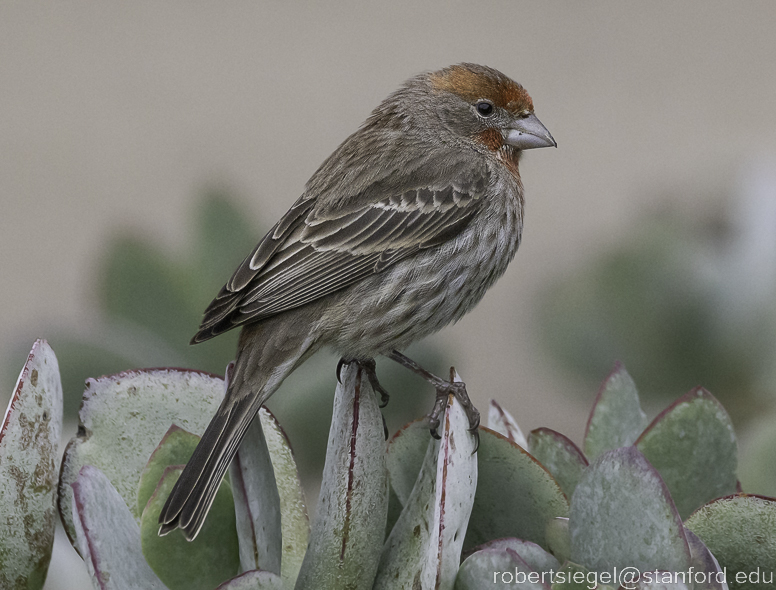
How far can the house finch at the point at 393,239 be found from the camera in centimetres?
169

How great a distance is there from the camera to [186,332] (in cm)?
174

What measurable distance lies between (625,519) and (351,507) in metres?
0.29

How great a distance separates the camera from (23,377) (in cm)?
104

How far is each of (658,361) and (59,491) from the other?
1.10 meters

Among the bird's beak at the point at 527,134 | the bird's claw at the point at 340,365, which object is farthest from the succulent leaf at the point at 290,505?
the bird's beak at the point at 527,134

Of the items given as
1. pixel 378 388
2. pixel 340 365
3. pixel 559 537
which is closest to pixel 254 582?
pixel 559 537

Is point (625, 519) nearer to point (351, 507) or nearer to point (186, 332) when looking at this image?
point (351, 507)

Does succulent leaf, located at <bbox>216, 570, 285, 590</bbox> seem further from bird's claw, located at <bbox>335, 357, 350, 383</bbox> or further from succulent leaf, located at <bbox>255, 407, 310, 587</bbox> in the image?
bird's claw, located at <bbox>335, 357, 350, 383</bbox>

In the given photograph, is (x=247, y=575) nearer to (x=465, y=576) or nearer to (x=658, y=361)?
(x=465, y=576)

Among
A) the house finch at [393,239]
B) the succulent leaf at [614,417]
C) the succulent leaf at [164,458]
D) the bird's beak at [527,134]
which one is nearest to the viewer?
the succulent leaf at [164,458]

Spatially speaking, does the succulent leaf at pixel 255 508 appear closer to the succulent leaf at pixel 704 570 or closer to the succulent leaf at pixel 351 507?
the succulent leaf at pixel 351 507

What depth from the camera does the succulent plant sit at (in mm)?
967

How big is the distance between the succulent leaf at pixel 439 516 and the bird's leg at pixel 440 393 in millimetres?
81

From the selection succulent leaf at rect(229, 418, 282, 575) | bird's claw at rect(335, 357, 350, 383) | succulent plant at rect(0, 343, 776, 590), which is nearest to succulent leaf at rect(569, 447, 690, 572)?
succulent plant at rect(0, 343, 776, 590)
